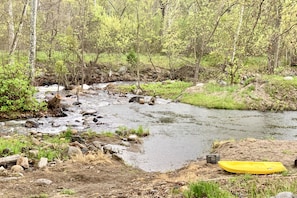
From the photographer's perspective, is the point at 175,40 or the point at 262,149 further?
the point at 175,40

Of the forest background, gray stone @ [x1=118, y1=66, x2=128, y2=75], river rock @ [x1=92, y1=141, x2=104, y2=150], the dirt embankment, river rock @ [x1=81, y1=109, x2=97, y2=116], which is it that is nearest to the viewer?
the dirt embankment

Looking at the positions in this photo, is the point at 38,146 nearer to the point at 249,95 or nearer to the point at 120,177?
the point at 120,177

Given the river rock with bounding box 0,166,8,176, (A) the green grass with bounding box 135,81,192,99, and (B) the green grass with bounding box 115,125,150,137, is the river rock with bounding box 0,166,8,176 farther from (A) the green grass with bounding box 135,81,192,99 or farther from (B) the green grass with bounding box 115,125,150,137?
(A) the green grass with bounding box 135,81,192,99

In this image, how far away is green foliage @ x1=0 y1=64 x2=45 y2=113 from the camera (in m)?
15.2

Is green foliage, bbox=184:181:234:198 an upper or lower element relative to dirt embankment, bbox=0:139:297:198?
upper

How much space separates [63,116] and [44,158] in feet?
25.3

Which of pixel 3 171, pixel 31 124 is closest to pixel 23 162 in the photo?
pixel 3 171

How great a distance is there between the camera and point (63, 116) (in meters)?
16.4

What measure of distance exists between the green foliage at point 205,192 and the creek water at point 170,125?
4171 millimetres

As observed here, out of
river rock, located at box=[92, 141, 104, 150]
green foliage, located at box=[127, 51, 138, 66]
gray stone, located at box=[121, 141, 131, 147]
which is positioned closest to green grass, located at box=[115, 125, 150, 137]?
gray stone, located at box=[121, 141, 131, 147]

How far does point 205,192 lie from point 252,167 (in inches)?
105

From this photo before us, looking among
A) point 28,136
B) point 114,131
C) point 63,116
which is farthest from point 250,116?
point 28,136

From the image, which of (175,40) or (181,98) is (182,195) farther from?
(175,40)

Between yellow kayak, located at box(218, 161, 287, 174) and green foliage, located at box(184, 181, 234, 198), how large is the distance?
84.4 inches
